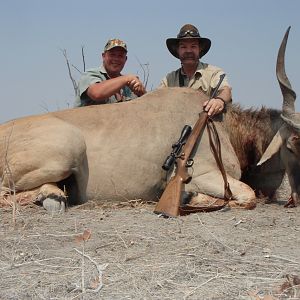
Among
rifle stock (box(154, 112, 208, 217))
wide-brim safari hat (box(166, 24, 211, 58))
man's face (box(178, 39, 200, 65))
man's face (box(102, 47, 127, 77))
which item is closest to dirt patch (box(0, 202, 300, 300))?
rifle stock (box(154, 112, 208, 217))

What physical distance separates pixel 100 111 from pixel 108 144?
39 centimetres

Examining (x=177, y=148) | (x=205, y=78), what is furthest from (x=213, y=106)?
(x=205, y=78)

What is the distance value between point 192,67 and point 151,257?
11.9 feet

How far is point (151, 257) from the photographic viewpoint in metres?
3.09

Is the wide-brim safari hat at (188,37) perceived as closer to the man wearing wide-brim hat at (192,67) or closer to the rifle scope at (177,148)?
the man wearing wide-brim hat at (192,67)

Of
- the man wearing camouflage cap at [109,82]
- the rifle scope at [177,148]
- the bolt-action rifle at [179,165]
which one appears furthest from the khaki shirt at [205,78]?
the rifle scope at [177,148]

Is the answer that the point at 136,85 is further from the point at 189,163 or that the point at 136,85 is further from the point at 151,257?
the point at 151,257

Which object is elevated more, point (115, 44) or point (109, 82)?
point (115, 44)

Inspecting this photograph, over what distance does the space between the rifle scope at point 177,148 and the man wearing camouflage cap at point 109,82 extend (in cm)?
97

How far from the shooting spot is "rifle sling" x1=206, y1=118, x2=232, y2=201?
5078mm

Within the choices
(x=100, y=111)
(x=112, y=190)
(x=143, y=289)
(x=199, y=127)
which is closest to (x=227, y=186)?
Result: (x=199, y=127)

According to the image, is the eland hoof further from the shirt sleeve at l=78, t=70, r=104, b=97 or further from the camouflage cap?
the camouflage cap

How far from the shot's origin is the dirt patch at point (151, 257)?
101 inches

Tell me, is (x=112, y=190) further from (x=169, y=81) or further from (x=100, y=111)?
(x=169, y=81)
